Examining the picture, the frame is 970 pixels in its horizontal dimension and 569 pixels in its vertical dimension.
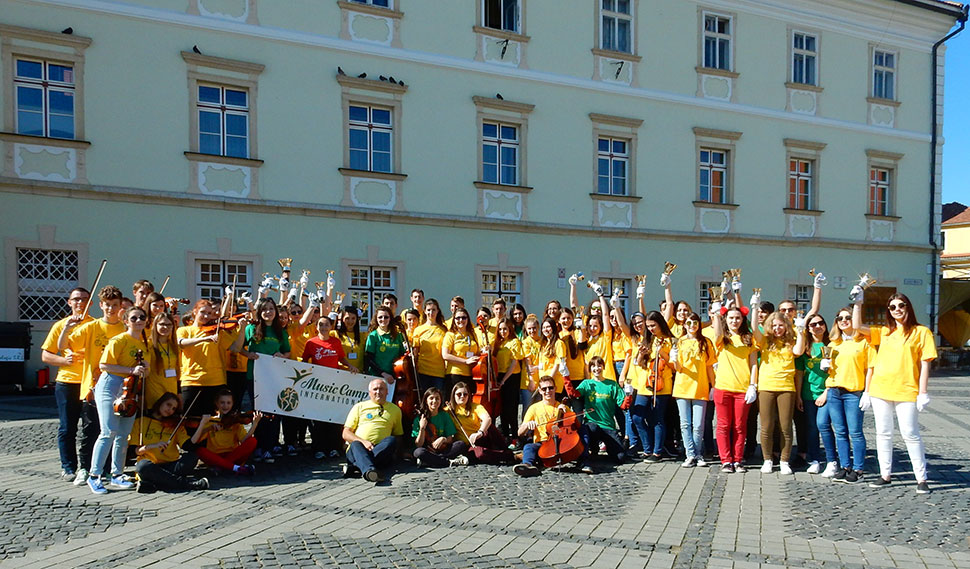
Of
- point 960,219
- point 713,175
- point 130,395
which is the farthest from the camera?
point 960,219

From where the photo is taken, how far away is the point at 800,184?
22.0 metres

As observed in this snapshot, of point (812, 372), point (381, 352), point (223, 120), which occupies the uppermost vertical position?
point (223, 120)

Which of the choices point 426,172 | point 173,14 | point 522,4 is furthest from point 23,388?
point 522,4

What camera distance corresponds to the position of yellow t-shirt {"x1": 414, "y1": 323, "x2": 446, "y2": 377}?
9.26m

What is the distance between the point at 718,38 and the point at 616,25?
305 cm

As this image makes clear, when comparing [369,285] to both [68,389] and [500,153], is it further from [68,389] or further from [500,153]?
[68,389]

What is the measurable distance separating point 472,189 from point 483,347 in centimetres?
880

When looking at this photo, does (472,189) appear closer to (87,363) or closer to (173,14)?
(173,14)

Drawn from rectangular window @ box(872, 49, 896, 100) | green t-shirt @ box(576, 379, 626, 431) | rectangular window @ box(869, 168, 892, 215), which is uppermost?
rectangular window @ box(872, 49, 896, 100)

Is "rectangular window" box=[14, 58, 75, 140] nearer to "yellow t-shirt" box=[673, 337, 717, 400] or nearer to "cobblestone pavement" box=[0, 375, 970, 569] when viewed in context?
"cobblestone pavement" box=[0, 375, 970, 569]

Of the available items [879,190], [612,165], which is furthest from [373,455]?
[879,190]

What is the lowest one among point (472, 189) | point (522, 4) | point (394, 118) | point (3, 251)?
point (3, 251)

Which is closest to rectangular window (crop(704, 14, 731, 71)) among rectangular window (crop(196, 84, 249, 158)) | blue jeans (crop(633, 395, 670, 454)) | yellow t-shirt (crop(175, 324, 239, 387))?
rectangular window (crop(196, 84, 249, 158))

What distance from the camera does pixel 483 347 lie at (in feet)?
30.5
